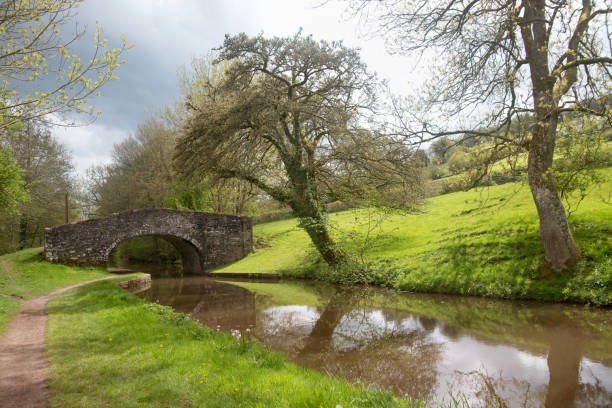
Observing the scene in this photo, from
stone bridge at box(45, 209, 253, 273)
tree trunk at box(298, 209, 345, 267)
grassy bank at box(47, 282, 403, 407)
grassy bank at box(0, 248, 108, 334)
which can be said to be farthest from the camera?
stone bridge at box(45, 209, 253, 273)

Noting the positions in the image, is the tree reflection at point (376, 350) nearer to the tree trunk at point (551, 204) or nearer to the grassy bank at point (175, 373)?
the grassy bank at point (175, 373)

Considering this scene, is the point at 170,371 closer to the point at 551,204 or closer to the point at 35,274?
the point at 551,204

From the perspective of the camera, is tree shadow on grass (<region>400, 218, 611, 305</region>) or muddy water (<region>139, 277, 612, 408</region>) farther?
tree shadow on grass (<region>400, 218, 611, 305</region>)

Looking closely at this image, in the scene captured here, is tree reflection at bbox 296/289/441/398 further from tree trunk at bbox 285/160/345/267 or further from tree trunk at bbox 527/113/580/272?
tree trunk at bbox 285/160/345/267

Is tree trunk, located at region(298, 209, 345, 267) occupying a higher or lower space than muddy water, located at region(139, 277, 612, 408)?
higher

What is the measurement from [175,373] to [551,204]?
8975 millimetres

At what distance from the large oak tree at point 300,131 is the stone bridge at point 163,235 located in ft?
27.8

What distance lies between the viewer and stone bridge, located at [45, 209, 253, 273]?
2036 cm

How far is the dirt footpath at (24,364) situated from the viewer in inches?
157

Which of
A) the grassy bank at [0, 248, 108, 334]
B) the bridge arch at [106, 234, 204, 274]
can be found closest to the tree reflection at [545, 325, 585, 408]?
the grassy bank at [0, 248, 108, 334]

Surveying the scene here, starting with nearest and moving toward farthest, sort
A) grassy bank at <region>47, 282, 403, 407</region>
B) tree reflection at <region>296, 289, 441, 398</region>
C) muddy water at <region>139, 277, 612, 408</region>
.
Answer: grassy bank at <region>47, 282, 403, 407</region> → muddy water at <region>139, 277, 612, 408</region> → tree reflection at <region>296, 289, 441, 398</region>

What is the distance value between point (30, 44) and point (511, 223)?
13.6m

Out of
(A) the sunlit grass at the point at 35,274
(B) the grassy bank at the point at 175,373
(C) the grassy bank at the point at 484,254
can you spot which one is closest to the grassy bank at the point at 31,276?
(A) the sunlit grass at the point at 35,274

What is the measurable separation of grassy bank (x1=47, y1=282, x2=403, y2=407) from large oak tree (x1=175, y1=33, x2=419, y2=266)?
8704 millimetres
